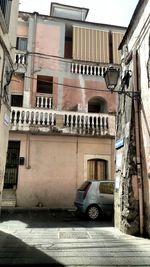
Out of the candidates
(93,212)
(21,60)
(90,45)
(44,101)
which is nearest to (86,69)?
(90,45)

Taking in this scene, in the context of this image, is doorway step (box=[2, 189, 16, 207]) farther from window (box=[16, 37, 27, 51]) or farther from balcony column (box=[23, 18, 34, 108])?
window (box=[16, 37, 27, 51])

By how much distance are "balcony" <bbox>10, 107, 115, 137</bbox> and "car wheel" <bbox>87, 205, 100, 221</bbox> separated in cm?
468

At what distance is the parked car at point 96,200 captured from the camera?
11.4 meters

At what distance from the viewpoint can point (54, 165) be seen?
15148mm

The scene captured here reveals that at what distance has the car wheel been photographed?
11391 mm

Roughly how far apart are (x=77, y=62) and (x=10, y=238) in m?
12.5

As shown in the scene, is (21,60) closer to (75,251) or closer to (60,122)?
(60,122)

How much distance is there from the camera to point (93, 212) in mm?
11422

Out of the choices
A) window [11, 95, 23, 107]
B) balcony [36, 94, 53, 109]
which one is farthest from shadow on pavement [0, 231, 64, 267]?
window [11, 95, 23, 107]

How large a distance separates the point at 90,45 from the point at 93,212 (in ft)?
34.0

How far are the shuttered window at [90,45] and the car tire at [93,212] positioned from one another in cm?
925

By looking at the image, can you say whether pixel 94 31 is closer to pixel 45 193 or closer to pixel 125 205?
pixel 45 193

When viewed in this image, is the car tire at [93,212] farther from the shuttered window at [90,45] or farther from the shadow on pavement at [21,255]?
the shuttered window at [90,45]

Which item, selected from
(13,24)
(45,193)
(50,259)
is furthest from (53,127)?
(50,259)
